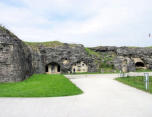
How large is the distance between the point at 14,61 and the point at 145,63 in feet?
117

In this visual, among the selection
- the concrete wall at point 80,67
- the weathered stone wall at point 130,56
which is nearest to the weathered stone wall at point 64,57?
the concrete wall at point 80,67

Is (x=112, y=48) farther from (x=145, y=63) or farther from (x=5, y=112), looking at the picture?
(x=5, y=112)

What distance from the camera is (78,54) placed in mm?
34125

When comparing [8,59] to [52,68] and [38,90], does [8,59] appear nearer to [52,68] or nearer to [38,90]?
[38,90]

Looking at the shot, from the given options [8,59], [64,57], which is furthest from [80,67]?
[8,59]

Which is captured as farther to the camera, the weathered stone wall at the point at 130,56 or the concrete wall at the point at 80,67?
the weathered stone wall at the point at 130,56

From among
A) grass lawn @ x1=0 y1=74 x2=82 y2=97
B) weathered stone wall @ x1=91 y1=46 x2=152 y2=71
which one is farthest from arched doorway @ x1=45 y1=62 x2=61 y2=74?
grass lawn @ x1=0 y1=74 x2=82 y2=97

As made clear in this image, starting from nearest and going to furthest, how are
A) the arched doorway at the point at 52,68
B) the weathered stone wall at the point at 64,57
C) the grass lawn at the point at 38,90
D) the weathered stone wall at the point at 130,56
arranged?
the grass lawn at the point at 38,90, the weathered stone wall at the point at 64,57, the arched doorway at the point at 52,68, the weathered stone wall at the point at 130,56

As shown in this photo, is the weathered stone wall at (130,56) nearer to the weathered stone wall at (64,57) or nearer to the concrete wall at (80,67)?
the weathered stone wall at (64,57)

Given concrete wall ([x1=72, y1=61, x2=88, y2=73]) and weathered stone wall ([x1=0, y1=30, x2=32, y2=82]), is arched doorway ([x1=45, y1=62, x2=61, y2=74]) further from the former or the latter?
weathered stone wall ([x1=0, y1=30, x2=32, y2=82])

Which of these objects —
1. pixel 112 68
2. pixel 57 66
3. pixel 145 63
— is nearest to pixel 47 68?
pixel 57 66

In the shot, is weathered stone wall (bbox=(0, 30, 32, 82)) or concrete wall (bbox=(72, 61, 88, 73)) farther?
concrete wall (bbox=(72, 61, 88, 73))

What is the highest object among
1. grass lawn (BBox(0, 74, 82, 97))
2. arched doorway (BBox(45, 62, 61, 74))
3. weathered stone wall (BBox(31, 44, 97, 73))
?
weathered stone wall (BBox(31, 44, 97, 73))

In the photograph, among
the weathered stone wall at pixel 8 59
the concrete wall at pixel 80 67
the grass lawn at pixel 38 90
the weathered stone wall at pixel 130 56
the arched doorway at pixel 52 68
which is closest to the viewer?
the grass lawn at pixel 38 90
